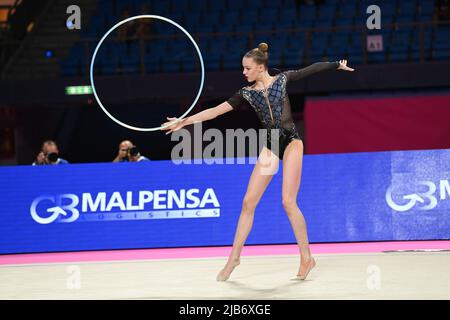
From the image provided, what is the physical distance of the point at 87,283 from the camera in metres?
5.95

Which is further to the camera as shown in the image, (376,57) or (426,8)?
(426,8)

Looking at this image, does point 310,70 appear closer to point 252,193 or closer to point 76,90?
point 252,193

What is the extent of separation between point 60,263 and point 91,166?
1.76m

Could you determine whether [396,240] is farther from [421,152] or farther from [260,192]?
[260,192]

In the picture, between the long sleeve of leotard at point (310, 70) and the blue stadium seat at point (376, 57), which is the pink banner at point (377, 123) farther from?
the long sleeve of leotard at point (310, 70)

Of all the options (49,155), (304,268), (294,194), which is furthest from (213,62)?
(304,268)

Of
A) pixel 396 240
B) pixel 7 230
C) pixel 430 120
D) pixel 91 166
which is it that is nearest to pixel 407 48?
pixel 430 120

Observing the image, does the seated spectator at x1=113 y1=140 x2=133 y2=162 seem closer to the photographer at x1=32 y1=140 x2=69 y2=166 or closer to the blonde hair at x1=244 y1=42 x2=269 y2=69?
the photographer at x1=32 y1=140 x2=69 y2=166

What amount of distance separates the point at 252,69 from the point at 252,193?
0.91 m

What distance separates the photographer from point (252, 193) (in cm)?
610

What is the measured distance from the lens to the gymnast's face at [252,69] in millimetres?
6031

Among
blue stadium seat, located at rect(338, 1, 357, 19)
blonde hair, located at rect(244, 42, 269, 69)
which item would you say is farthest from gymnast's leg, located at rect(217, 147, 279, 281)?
blue stadium seat, located at rect(338, 1, 357, 19)

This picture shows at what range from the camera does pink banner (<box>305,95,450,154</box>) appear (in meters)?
13.3

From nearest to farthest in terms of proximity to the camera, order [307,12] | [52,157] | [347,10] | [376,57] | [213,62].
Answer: [52,157] → [376,57] → [213,62] → [347,10] → [307,12]
